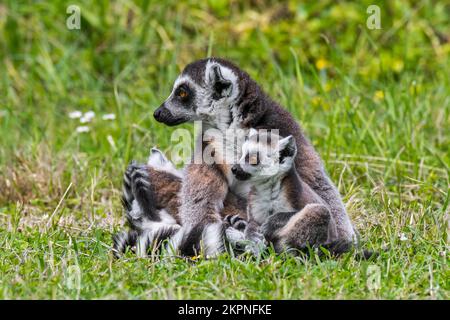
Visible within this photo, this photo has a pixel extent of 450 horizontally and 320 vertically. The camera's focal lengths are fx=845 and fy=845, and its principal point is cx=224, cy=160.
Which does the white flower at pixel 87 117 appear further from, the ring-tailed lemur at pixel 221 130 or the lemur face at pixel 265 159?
the lemur face at pixel 265 159

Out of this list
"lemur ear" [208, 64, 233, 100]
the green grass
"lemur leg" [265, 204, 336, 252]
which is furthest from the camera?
"lemur ear" [208, 64, 233, 100]

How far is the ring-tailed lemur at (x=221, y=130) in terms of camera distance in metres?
4.60

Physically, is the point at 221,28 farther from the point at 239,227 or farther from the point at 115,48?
the point at 239,227

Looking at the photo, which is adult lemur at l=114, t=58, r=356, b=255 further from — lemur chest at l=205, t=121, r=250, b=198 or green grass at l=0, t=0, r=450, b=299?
green grass at l=0, t=0, r=450, b=299

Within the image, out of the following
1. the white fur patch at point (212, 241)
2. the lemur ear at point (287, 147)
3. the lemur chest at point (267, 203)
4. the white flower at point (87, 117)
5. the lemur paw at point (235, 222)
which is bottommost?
the white fur patch at point (212, 241)

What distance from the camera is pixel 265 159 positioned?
4395mm

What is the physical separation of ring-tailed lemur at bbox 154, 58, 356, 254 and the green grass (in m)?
0.30

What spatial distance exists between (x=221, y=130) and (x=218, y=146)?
10 centimetres

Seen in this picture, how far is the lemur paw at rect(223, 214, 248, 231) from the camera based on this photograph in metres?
4.60

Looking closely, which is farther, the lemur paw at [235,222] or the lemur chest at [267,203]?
the lemur paw at [235,222]

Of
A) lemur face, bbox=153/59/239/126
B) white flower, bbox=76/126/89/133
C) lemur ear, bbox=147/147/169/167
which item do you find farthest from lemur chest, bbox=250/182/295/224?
white flower, bbox=76/126/89/133

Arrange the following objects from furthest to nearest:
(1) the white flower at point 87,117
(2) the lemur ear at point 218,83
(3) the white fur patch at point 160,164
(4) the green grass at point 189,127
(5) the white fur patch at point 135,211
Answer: (1) the white flower at point 87,117 → (3) the white fur patch at point 160,164 → (5) the white fur patch at point 135,211 → (2) the lemur ear at point 218,83 → (4) the green grass at point 189,127

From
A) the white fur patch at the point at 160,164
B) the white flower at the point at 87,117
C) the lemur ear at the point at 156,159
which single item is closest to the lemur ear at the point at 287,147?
the white fur patch at the point at 160,164
